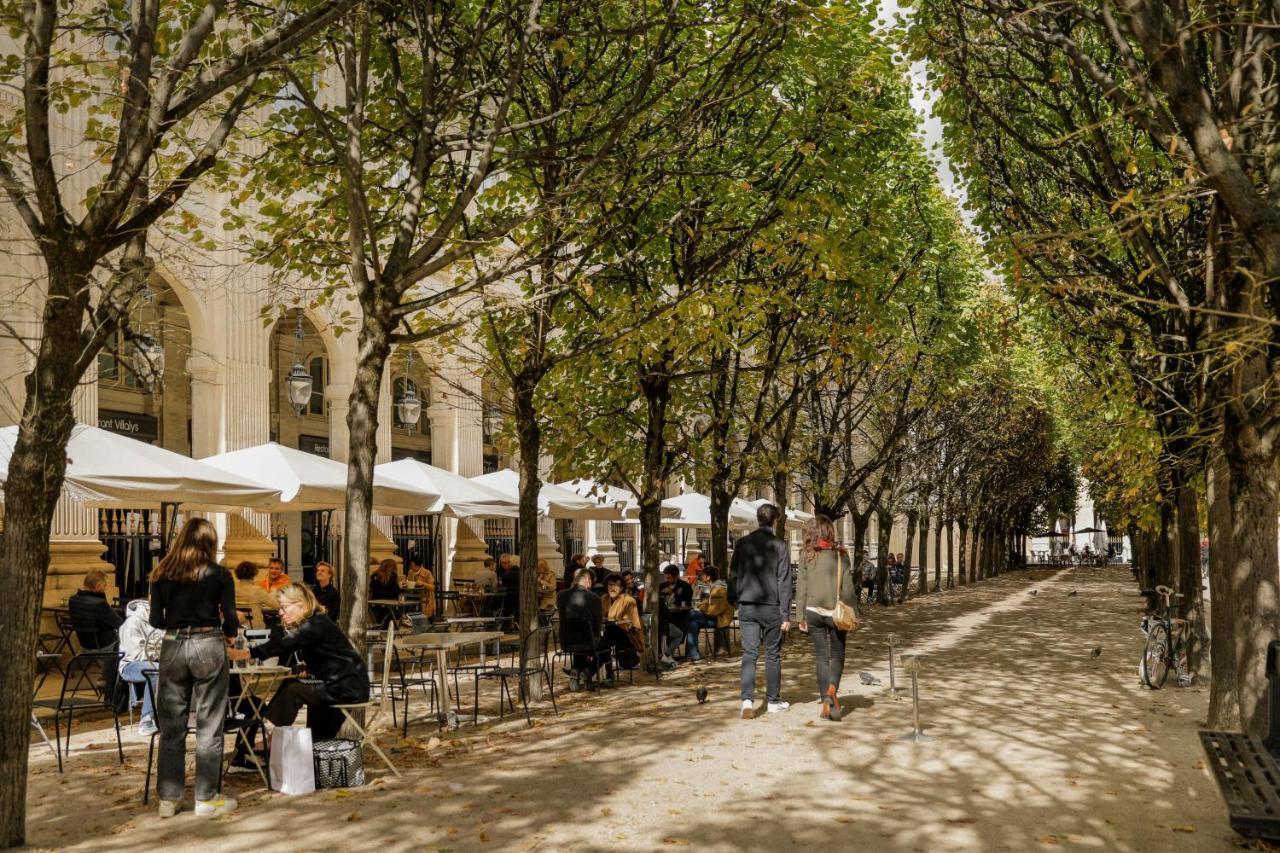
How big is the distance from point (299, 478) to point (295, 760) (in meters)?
7.47

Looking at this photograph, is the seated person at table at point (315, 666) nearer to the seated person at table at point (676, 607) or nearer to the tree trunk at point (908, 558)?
the seated person at table at point (676, 607)

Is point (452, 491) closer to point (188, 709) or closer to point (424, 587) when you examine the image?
point (424, 587)

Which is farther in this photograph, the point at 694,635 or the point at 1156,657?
the point at 694,635

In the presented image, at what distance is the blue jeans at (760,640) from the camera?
11359 millimetres

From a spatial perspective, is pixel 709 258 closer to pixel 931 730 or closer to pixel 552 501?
pixel 931 730

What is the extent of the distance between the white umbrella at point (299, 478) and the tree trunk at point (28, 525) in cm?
788

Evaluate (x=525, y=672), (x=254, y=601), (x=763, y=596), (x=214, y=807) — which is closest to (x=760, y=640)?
(x=763, y=596)

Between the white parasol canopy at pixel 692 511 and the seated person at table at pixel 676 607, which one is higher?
the white parasol canopy at pixel 692 511

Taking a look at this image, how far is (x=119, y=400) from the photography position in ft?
86.1

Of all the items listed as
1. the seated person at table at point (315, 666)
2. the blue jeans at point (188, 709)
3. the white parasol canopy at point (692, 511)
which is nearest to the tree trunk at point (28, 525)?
the blue jeans at point (188, 709)

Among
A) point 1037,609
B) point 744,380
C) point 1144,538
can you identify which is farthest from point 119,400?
point 1144,538

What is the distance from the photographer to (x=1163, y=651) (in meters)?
13.8

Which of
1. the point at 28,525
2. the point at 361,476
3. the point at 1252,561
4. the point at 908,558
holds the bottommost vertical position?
the point at 908,558

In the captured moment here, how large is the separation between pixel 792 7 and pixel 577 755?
679 cm
